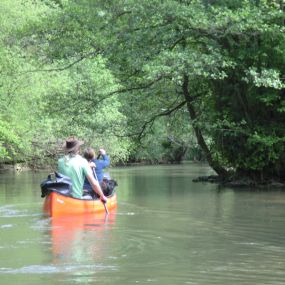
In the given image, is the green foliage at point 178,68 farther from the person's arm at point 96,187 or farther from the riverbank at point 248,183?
the person's arm at point 96,187

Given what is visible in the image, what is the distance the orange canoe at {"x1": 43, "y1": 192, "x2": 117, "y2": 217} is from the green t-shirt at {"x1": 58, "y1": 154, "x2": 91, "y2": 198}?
23 cm

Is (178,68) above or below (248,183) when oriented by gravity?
above

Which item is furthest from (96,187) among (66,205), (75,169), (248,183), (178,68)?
(248,183)

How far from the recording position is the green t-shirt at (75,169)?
12188mm

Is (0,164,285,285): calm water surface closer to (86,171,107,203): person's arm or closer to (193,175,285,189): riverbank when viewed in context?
(86,171,107,203): person's arm

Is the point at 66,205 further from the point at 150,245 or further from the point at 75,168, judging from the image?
the point at 150,245

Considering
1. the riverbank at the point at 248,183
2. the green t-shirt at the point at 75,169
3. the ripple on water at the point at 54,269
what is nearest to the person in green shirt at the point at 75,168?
the green t-shirt at the point at 75,169

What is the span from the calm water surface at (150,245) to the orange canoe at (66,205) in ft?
0.81

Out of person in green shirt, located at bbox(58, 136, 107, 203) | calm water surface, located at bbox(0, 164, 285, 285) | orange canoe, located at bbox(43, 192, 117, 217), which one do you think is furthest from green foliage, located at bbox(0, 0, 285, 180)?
orange canoe, located at bbox(43, 192, 117, 217)

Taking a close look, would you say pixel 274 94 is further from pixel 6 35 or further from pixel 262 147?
pixel 6 35

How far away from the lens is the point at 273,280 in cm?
638

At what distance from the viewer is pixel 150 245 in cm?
867

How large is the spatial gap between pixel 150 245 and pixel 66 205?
3730 mm

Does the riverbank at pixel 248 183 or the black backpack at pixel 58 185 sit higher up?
the black backpack at pixel 58 185
